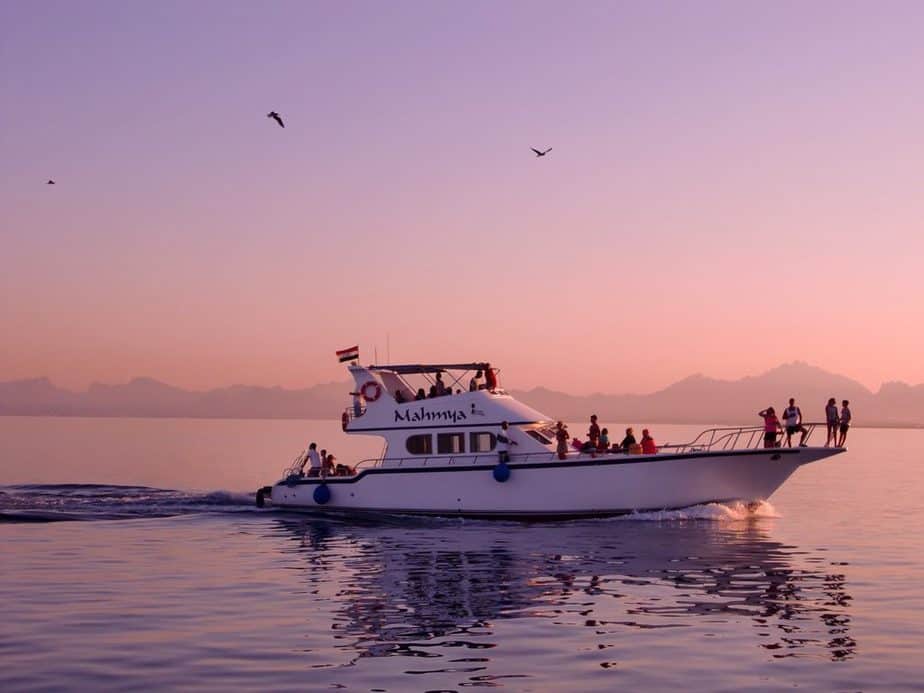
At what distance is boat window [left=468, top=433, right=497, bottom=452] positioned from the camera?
35.1 m

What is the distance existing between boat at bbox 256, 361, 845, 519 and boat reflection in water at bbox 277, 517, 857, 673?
1.00 metres

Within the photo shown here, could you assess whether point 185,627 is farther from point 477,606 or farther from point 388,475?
point 388,475

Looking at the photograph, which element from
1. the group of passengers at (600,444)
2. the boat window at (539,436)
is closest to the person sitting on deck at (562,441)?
the group of passengers at (600,444)

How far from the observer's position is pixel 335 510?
37750 millimetres

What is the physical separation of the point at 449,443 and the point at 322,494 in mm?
5142

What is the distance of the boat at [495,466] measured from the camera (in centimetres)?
3338

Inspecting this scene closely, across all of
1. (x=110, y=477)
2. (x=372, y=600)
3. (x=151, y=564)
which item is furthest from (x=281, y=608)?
(x=110, y=477)

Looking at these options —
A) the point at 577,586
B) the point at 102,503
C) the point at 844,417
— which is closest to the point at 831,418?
the point at 844,417

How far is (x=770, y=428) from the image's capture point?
33562mm

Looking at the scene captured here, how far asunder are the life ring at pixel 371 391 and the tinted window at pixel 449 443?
288 centimetres

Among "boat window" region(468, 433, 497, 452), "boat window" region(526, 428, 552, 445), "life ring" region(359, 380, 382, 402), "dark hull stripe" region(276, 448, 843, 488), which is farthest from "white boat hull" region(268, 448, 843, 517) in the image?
"life ring" region(359, 380, 382, 402)

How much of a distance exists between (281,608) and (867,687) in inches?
393

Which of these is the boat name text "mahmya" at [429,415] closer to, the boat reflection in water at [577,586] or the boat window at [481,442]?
the boat window at [481,442]

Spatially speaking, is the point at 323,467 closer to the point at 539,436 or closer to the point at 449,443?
the point at 449,443
